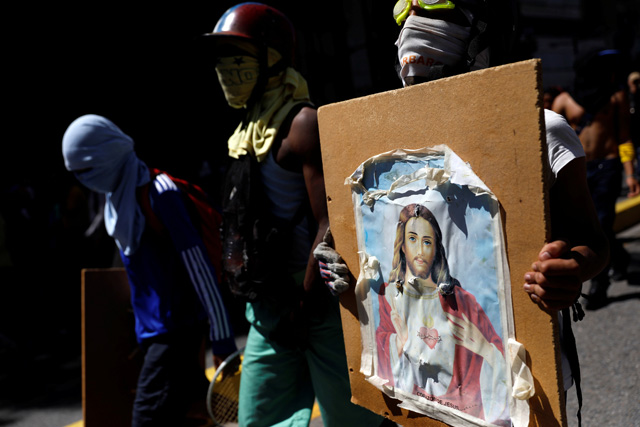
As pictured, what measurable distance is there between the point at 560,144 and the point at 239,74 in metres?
1.44

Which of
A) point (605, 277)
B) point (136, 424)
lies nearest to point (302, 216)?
point (136, 424)

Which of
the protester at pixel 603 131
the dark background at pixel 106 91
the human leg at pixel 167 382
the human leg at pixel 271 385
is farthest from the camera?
the dark background at pixel 106 91

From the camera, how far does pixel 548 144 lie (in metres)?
1.35

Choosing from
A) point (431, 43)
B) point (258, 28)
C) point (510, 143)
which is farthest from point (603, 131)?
point (510, 143)

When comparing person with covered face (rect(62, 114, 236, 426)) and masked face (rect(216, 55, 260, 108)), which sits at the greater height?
masked face (rect(216, 55, 260, 108))

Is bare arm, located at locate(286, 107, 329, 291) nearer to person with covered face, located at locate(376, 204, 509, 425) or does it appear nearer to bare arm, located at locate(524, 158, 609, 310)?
person with covered face, located at locate(376, 204, 509, 425)

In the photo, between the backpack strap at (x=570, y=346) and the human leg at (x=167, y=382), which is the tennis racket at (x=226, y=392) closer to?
the human leg at (x=167, y=382)

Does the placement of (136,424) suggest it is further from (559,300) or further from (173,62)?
(173,62)

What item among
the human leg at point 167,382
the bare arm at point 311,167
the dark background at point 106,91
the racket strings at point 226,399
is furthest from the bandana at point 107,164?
the dark background at point 106,91

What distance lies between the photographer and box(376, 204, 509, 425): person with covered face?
1.32 meters

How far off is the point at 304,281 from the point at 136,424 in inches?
43.7

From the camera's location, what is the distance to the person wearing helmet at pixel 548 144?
1171 millimetres

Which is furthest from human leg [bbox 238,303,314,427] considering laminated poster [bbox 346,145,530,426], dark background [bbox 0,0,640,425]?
dark background [bbox 0,0,640,425]

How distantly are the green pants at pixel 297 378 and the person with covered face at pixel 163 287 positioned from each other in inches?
15.5
